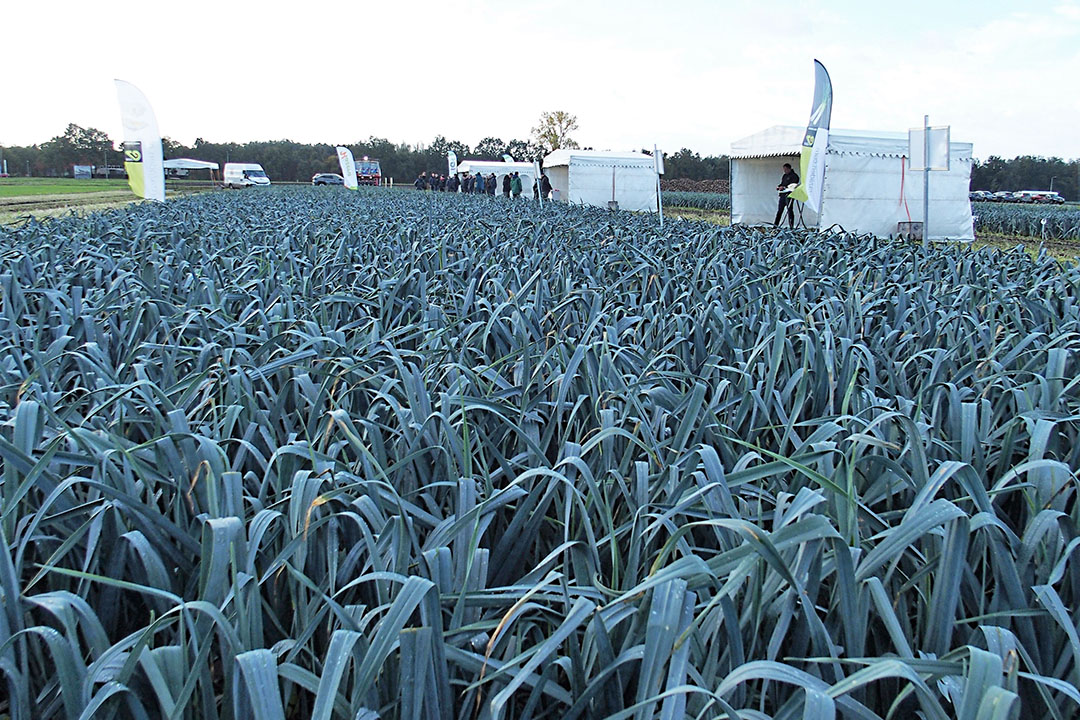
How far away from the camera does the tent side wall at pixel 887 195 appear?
1459 cm

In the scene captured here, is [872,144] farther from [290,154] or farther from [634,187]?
[290,154]

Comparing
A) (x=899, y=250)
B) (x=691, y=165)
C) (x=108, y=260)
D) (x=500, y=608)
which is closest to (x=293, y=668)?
(x=500, y=608)

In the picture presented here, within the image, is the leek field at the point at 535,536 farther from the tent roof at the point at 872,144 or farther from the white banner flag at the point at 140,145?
the white banner flag at the point at 140,145

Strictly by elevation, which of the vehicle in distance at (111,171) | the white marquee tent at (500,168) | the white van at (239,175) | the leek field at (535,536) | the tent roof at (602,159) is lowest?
the leek field at (535,536)

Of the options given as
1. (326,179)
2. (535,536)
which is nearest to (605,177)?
(535,536)

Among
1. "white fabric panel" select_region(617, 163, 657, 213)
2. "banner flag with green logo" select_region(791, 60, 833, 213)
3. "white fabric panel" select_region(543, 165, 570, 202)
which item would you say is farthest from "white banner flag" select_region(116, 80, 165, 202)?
"white fabric panel" select_region(543, 165, 570, 202)

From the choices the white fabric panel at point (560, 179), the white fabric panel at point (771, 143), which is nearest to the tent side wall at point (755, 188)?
the white fabric panel at point (771, 143)

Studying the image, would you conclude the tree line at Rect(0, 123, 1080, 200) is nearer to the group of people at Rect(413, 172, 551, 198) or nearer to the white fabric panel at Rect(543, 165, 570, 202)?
Result: the group of people at Rect(413, 172, 551, 198)

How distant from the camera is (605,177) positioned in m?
25.6

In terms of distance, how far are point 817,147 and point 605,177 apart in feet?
48.3

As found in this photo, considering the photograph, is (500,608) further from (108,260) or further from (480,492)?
(108,260)

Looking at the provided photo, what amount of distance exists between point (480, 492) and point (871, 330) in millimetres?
2336

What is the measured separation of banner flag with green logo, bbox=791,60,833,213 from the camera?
11.2 meters

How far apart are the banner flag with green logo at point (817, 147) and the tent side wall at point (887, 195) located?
3043 millimetres
